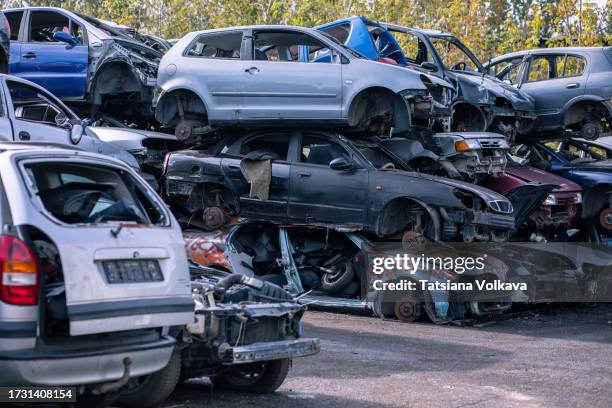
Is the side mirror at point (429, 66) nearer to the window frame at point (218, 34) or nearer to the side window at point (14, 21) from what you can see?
the window frame at point (218, 34)

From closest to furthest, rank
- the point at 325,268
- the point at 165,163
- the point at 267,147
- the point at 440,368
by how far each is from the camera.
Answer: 1. the point at 440,368
2. the point at 325,268
3. the point at 267,147
4. the point at 165,163

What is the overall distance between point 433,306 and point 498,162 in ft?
8.30

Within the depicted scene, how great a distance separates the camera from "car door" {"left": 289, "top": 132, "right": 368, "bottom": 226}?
11.6 m

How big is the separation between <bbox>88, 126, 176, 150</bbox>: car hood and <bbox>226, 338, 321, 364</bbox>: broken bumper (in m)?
6.46

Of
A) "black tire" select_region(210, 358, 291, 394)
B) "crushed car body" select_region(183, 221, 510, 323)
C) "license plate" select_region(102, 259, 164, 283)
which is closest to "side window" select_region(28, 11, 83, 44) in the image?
"crushed car body" select_region(183, 221, 510, 323)

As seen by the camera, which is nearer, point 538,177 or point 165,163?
point 165,163

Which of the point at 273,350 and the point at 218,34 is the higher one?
the point at 218,34

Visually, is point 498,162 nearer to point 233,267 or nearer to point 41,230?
point 233,267

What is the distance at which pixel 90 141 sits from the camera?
11.5m

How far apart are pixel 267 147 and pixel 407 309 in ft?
9.59

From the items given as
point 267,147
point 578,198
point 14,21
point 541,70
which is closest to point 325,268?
point 267,147

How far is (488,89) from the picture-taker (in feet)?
46.1

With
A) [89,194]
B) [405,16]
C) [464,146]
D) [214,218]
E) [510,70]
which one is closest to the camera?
[89,194]

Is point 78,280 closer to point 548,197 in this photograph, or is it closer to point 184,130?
point 184,130
